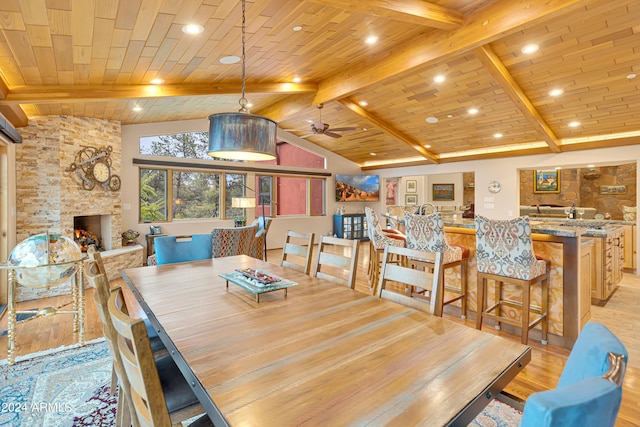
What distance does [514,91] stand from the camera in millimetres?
4543

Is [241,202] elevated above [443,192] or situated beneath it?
situated beneath

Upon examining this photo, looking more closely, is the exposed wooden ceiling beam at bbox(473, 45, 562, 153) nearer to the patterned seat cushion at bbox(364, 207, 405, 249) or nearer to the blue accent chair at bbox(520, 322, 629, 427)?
the patterned seat cushion at bbox(364, 207, 405, 249)

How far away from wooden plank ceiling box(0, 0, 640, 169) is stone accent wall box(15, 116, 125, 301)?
24cm

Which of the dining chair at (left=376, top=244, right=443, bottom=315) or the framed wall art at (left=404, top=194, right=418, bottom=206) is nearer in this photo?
the dining chair at (left=376, top=244, right=443, bottom=315)

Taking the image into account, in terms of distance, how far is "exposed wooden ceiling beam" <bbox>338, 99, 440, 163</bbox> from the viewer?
6.11 m

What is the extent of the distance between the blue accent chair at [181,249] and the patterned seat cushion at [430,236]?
2.21m

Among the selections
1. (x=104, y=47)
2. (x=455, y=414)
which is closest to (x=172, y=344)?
(x=455, y=414)

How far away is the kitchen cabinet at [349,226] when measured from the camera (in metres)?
9.74

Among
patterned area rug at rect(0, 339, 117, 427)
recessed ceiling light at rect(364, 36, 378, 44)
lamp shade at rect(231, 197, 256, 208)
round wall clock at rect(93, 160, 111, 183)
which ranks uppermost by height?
recessed ceiling light at rect(364, 36, 378, 44)

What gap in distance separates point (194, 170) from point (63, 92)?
12.1 ft

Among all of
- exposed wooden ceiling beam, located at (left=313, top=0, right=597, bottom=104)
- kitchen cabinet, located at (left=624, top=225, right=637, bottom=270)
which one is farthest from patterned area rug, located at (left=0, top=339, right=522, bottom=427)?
kitchen cabinet, located at (left=624, top=225, right=637, bottom=270)

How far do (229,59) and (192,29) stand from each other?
84 centimetres

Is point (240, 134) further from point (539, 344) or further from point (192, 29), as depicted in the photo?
point (539, 344)

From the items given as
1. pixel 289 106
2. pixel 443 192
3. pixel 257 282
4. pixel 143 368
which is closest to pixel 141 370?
pixel 143 368
